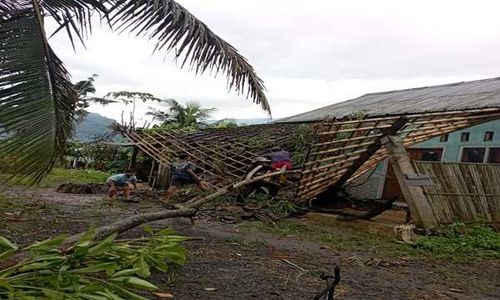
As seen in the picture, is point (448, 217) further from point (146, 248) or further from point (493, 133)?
point (146, 248)

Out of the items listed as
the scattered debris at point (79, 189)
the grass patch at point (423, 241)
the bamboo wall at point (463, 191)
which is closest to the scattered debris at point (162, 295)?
the grass patch at point (423, 241)

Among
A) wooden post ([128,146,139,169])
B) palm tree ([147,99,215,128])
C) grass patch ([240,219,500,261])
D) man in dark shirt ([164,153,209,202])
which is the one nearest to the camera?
grass patch ([240,219,500,261])

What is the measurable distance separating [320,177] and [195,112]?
1435cm

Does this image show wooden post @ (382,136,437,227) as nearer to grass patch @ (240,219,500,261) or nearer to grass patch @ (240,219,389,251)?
grass patch @ (240,219,500,261)

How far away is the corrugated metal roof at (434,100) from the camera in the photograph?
9414 millimetres

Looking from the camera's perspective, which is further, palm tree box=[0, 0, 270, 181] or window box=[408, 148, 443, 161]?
window box=[408, 148, 443, 161]

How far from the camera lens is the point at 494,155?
940 centimetres

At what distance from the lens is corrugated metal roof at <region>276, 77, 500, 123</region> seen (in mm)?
9414

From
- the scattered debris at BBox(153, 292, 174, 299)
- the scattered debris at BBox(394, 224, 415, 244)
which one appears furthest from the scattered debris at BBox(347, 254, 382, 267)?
the scattered debris at BBox(153, 292, 174, 299)

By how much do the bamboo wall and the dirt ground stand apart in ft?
3.59

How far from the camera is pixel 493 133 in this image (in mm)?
9367

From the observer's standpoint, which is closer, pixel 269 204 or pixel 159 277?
pixel 159 277

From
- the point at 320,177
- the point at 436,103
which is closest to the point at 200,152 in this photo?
the point at 320,177

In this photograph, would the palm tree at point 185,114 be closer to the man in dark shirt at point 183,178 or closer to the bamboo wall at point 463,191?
the man in dark shirt at point 183,178
